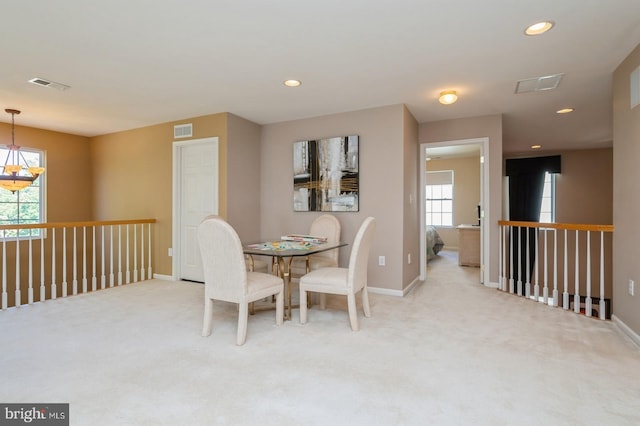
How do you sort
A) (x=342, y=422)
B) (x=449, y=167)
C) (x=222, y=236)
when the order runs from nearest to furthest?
(x=342, y=422) → (x=222, y=236) → (x=449, y=167)

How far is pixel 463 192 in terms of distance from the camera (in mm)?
7934

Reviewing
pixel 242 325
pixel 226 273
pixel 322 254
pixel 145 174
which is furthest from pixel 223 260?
pixel 145 174

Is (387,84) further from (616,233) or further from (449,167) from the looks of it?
(449,167)

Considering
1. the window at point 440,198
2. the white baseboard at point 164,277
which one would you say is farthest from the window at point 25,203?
the window at point 440,198

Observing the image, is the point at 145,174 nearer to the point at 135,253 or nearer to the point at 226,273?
the point at 135,253

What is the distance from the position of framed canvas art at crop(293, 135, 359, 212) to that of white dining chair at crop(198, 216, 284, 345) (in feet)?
6.24

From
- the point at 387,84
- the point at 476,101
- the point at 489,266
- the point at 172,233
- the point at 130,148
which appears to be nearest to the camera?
the point at 387,84

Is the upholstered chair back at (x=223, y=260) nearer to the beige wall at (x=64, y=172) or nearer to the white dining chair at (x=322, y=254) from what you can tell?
the white dining chair at (x=322, y=254)

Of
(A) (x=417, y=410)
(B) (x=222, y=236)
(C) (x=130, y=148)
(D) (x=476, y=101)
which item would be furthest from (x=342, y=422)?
(C) (x=130, y=148)

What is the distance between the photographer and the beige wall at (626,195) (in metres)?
2.55

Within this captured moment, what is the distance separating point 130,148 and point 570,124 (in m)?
6.97

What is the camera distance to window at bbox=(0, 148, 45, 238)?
480 cm

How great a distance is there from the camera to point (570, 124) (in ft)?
15.9

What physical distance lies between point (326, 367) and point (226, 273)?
103 centimetres
